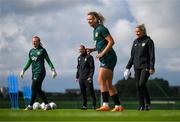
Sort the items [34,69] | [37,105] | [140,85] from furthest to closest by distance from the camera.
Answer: [37,105] → [34,69] → [140,85]

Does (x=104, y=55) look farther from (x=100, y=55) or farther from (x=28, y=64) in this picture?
(x=28, y=64)

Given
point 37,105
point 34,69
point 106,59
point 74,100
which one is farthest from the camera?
point 74,100

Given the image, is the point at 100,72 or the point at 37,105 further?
the point at 37,105

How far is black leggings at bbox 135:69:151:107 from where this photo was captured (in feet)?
34.8

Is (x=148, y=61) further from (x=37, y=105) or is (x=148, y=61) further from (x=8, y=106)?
(x=8, y=106)

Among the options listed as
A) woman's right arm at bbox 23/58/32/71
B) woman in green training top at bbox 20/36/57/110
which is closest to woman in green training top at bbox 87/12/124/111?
woman in green training top at bbox 20/36/57/110

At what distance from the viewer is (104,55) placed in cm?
974

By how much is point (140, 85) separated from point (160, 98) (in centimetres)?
910

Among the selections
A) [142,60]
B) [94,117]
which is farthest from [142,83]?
[94,117]

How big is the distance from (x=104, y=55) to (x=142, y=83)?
4.38 ft

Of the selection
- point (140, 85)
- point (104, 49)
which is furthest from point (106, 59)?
point (140, 85)

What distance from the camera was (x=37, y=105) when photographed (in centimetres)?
1447

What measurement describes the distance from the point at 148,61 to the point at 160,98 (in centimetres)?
905

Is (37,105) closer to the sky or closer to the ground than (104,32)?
closer to the ground
